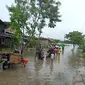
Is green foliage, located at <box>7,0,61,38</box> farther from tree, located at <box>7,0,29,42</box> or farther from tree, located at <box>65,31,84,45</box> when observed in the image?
tree, located at <box>65,31,84,45</box>

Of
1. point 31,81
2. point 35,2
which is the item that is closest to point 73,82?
point 31,81

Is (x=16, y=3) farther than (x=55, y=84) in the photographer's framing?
Yes

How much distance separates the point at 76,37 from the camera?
3174 inches

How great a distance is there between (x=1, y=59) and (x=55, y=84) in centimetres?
534

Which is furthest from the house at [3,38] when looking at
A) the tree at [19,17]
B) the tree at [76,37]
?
the tree at [76,37]

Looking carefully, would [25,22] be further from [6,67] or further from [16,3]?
[6,67]

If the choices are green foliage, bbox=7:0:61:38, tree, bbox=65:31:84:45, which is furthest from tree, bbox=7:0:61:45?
tree, bbox=65:31:84:45

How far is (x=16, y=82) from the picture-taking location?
37.6 ft

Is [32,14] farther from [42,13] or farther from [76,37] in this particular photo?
[76,37]

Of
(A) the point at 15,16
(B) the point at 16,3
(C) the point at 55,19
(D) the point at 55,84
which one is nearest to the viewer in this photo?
(D) the point at 55,84

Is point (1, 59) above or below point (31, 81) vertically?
above

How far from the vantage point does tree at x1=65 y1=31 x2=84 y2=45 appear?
79.3 m

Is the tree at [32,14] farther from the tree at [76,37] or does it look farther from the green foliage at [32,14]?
the tree at [76,37]

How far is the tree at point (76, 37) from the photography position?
79.3 m
